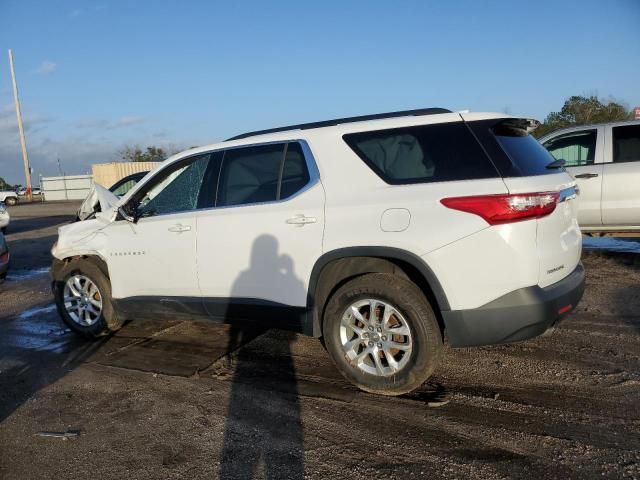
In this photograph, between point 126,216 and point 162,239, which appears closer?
point 162,239

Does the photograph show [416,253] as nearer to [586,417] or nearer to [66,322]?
[586,417]

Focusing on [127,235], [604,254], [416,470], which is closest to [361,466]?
[416,470]

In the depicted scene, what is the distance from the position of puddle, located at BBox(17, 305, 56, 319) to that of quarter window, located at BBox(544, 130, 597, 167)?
745 centimetres

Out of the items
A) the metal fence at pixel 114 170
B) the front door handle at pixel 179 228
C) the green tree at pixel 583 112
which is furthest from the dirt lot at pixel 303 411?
the metal fence at pixel 114 170

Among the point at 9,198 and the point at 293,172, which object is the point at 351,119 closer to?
the point at 293,172

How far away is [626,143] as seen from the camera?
24.6 feet

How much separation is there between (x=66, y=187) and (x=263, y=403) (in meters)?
51.4

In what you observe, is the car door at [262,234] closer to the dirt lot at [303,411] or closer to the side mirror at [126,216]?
the dirt lot at [303,411]

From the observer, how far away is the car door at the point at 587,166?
24.6ft

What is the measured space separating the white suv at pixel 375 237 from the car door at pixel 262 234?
12 mm

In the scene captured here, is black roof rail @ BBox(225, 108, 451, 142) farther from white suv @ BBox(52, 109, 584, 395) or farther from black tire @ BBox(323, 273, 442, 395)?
black tire @ BBox(323, 273, 442, 395)

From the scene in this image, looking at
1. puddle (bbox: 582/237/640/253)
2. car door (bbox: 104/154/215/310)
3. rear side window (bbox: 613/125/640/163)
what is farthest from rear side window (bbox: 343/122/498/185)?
puddle (bbox: 582/237/640/253)

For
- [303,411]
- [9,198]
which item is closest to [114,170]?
[9,198]

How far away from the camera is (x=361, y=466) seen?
2994 mm
